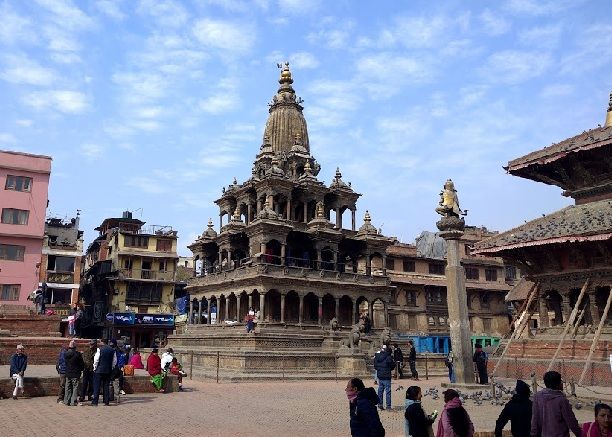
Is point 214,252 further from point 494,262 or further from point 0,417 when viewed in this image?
point 0,417

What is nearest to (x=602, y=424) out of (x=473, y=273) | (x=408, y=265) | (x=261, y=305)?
(x=261, y=305)

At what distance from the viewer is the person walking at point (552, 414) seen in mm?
6805

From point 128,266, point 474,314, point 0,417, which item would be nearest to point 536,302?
point 0,417

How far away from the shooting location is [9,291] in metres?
39.9

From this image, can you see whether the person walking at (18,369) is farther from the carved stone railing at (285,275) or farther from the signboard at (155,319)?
the signboard at (155,319)

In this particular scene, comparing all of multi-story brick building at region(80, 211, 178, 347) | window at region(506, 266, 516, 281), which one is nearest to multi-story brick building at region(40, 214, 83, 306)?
multi-story brick building at region(80, 211, 178, 347)

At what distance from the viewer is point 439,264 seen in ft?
206

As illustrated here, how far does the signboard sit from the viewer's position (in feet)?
194

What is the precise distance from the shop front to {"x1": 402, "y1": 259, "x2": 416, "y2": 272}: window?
26.3 m

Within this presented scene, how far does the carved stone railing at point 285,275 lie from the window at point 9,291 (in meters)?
14.5

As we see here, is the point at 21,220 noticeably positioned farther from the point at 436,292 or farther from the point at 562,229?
the point at 436,292

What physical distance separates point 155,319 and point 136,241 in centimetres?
927

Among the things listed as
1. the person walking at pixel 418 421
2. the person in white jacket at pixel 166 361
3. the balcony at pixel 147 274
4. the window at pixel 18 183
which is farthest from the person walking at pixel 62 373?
the balcony at pixel 147 274

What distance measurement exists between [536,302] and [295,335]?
18192 mm
